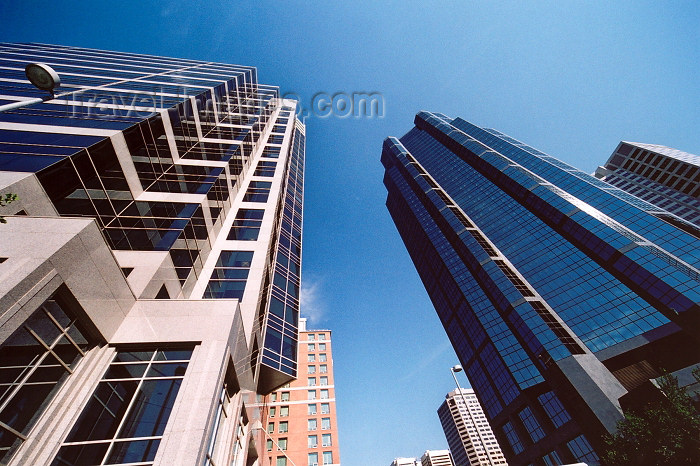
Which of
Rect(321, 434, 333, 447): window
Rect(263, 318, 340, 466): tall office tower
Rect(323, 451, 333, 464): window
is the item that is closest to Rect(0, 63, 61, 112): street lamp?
Rect(263, 318, 340, 466): tall office tower

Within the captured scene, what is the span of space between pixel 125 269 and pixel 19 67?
3184cm

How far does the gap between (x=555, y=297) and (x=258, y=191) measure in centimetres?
6579

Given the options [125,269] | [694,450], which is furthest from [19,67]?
[694,450]

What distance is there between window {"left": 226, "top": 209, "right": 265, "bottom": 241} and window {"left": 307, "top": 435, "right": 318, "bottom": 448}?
38171mm

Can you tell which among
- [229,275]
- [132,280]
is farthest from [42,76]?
[229,275]

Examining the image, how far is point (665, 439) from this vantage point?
78.9ft

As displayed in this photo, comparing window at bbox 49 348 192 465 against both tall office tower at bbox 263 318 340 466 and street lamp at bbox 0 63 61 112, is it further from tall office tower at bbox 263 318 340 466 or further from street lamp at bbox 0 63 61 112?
tall office tower at bbox 263 318 340 466

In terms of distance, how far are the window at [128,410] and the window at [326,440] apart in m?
43.5

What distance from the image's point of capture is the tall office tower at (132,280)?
8.74m

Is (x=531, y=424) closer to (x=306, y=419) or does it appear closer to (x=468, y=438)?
(x=306, y=419)

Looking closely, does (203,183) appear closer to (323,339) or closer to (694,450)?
(694,450)

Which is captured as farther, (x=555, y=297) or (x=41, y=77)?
(x=555, y=297)

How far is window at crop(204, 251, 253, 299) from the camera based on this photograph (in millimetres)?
19984

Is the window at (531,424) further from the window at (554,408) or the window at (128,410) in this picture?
the window at (128,410)
